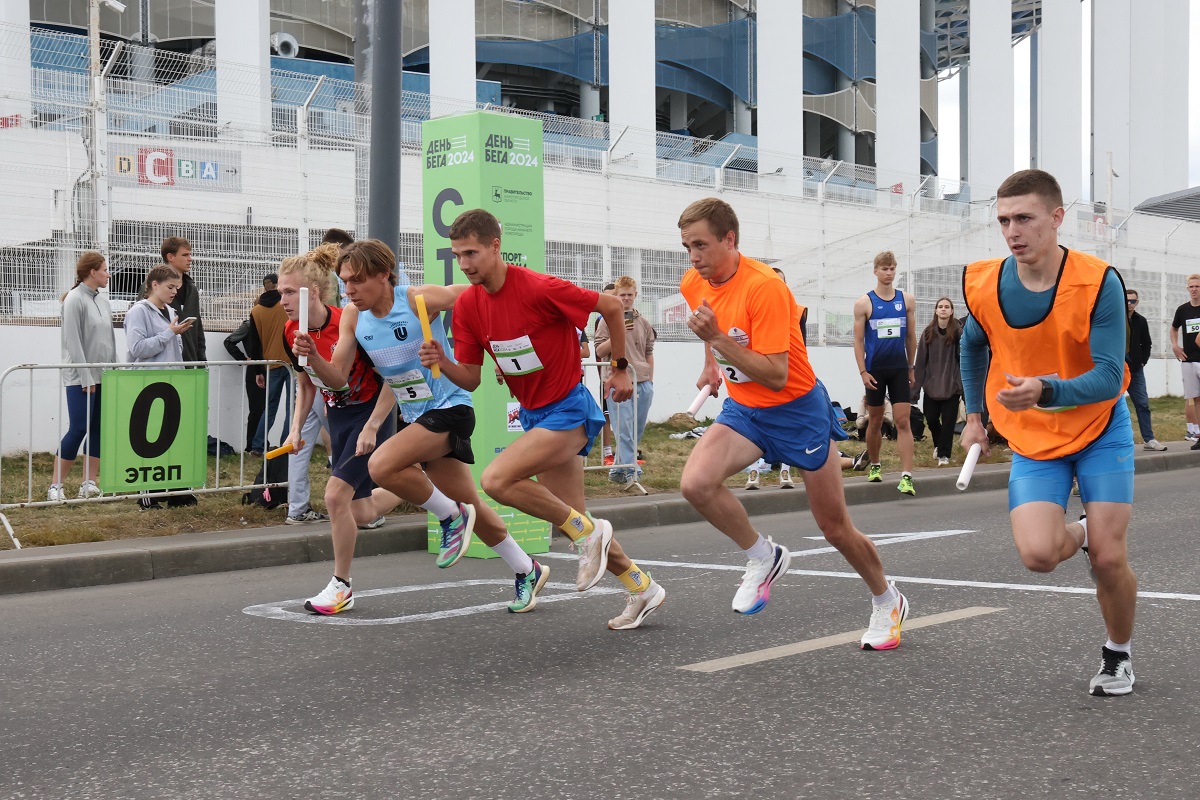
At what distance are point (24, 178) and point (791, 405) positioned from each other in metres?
10.2

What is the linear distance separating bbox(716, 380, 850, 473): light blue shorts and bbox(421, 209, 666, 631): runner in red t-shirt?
0.65 meters

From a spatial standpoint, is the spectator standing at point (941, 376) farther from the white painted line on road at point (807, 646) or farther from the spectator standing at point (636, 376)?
the white painted line on road at point (807, 646)

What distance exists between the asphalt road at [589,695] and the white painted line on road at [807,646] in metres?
0.04

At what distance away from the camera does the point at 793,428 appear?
5.47 metres

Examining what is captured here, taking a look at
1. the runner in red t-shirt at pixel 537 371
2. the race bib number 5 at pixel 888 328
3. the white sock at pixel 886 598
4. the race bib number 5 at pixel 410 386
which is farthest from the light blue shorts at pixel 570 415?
the race bib number 5 at pixel 888 328

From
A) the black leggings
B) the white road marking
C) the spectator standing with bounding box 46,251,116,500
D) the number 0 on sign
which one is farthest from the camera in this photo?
the black leggings

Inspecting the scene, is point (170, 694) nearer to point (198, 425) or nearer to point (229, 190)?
point (198, 425)

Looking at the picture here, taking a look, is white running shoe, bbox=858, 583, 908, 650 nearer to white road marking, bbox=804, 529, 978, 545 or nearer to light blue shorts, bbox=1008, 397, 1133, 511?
light blue shorts, bbox=1008, 397, 1133, 511

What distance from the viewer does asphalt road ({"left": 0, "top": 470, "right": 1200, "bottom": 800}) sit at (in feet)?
12.2

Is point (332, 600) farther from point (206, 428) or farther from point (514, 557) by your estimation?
point (206, 428)

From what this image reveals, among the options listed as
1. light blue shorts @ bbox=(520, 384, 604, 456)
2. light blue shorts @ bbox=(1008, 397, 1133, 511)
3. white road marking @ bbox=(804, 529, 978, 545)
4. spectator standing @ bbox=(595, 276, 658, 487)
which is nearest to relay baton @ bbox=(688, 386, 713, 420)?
Result: light blue shorts @ bbox=(520, 384, 604, 456)

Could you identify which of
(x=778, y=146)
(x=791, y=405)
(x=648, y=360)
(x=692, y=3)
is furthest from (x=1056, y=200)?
(x=692, y=3)

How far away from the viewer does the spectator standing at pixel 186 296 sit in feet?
36.0

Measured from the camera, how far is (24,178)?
13000 mm
